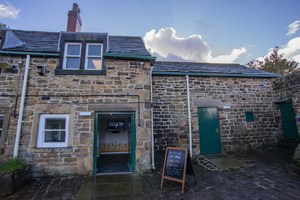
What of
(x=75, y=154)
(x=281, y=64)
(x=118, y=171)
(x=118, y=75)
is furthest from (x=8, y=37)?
(x=281, y=64)

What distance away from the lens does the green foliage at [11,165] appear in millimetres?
4379

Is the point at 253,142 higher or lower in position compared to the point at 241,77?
lower

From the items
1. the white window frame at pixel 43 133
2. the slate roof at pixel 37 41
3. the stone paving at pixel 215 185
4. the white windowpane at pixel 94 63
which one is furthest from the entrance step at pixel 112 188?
the slate roof at pixel 37 41

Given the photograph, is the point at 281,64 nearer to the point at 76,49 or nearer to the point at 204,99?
the point at 204,99

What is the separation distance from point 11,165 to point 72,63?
155 inches

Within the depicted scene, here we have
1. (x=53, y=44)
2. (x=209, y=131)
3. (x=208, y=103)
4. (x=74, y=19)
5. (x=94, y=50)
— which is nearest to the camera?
(x=94, y=50)

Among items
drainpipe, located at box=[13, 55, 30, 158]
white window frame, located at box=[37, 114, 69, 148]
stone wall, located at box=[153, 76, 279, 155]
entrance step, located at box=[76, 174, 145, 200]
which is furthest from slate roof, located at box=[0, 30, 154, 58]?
entrance step, located at box=[76, 174, 145, 200]

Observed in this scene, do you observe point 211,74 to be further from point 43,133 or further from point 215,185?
point 43,133

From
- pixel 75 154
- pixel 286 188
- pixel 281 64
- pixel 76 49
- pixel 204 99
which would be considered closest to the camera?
pixel 286 188

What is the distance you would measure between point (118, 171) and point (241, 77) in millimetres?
8076

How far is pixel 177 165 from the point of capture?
4.73 meters

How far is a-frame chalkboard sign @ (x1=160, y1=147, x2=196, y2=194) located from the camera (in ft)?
15.0

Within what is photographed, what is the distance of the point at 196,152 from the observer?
7.75m

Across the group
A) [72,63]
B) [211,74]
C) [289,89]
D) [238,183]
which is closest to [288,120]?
[289,89]
